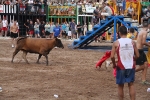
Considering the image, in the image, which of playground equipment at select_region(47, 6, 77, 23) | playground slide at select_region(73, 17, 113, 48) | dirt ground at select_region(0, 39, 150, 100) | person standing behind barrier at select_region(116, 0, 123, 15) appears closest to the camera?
dirt ground at select_region(0, 39, 150, 100)

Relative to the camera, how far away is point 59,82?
13352 mm

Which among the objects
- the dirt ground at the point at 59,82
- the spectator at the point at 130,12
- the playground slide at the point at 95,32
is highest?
the spectator at the point at 130,12

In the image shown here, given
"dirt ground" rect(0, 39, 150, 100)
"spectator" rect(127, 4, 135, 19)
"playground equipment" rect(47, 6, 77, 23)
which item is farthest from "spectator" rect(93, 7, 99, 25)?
"dirt ground" rect(0, 39, 150, 100)

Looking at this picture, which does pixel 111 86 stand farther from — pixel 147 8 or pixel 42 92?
pixel 147 8

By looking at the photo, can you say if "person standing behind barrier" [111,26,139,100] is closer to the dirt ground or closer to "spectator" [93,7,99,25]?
the dirt ground

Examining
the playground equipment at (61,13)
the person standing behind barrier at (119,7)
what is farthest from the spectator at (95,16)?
the person standing behind barrier at (119,7)

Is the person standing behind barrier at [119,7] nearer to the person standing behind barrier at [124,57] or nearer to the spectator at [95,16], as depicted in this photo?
the spectator at [95,16]

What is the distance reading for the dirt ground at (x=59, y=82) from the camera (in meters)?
11.3

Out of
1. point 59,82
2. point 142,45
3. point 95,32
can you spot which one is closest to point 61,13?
point 95,32

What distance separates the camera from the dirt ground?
1134cm

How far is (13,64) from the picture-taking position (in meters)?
17.7

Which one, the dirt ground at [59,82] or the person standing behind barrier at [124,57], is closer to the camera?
the person standing behind barrier at [124,57]

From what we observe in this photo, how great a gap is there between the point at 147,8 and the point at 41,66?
1606 cm

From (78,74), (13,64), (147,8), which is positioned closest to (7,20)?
(147,8)
